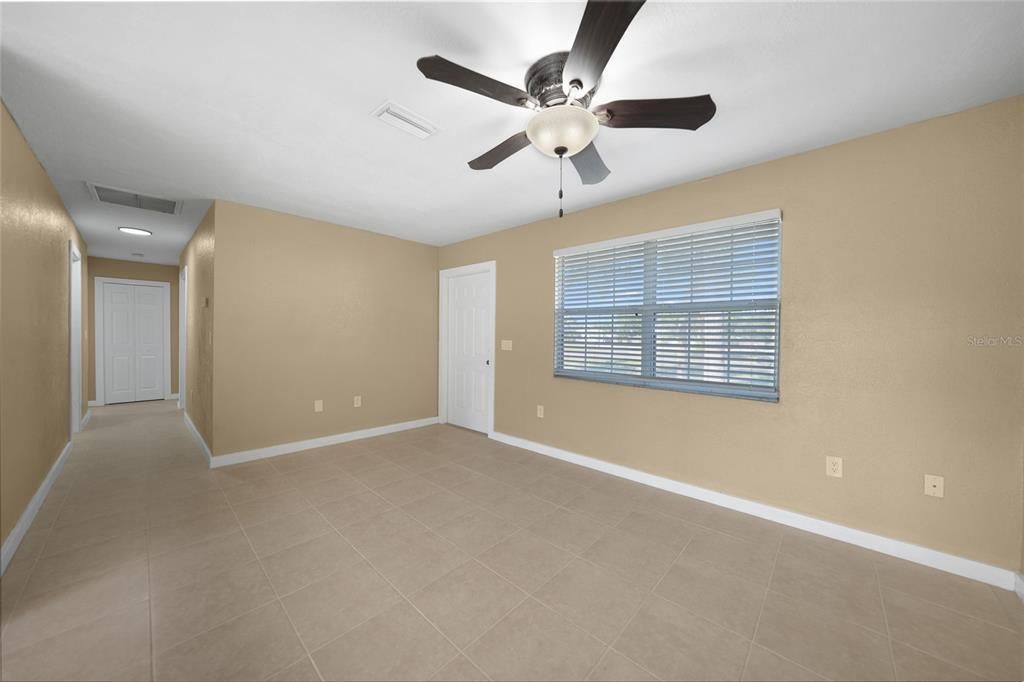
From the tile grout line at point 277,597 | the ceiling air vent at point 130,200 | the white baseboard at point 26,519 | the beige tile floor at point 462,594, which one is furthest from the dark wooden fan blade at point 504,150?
the ceiling air vent at point 130,200

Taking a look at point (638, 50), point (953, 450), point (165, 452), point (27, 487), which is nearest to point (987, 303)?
point (953, 450)

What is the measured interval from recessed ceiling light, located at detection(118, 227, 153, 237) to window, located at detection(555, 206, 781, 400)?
4.89 m

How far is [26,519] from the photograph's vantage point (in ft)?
7.35

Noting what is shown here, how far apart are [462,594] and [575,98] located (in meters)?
2.32

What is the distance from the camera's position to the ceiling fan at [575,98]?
Result: 1.23m

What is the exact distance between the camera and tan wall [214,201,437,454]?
134 inches

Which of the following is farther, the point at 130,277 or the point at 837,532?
→ the point at 130,277

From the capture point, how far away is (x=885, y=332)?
6.92 ft

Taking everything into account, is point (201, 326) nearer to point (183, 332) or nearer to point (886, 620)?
point (183, 332)

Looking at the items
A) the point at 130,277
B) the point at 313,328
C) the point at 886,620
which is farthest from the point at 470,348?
the point at 130,277

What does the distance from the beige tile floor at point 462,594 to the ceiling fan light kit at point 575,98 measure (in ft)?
6.76

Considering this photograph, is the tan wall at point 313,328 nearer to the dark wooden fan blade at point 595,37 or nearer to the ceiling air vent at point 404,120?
the ceiling air vent at point 404,120

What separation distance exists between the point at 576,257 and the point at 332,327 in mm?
2722

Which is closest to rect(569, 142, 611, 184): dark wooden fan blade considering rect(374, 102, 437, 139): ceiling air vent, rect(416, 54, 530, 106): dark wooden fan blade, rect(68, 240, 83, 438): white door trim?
rect(416, 54, 530, 106): dark wooden fan blade
